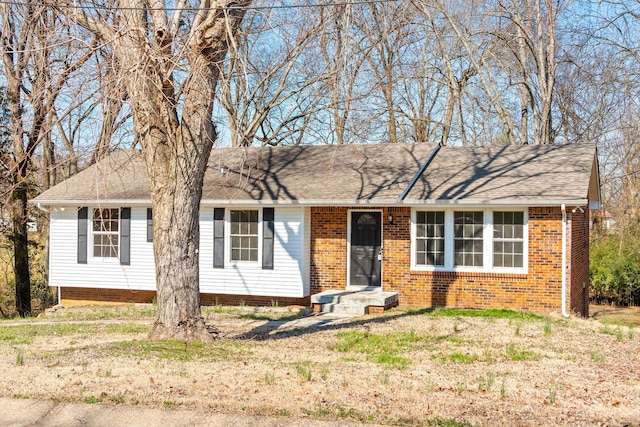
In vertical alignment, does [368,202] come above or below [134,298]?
above

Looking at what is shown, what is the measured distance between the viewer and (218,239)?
717 inches

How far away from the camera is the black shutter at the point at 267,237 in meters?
17.7

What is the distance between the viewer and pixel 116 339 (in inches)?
473

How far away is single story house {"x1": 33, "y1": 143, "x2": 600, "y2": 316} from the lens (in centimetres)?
1617

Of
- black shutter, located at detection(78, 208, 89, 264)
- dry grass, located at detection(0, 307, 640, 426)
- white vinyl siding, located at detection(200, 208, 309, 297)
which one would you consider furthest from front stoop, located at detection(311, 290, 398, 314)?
black shutter, located at detection(78, 208, 89, 264)

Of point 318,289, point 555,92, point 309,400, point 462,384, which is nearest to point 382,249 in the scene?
point 318,289

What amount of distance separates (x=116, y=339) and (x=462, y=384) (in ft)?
20.8

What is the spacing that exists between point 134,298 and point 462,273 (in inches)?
356

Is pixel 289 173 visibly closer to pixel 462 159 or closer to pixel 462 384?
pixel 462 159

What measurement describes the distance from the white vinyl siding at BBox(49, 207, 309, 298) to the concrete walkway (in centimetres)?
1066

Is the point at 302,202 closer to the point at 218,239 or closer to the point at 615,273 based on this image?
the point at 218,239

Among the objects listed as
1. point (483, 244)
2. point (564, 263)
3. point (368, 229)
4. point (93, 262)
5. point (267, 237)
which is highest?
point (368, 229)

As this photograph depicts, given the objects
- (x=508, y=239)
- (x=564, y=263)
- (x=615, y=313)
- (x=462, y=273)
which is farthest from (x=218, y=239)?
(x=615, y=313)

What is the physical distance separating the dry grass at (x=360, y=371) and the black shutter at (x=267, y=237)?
3691 mm
